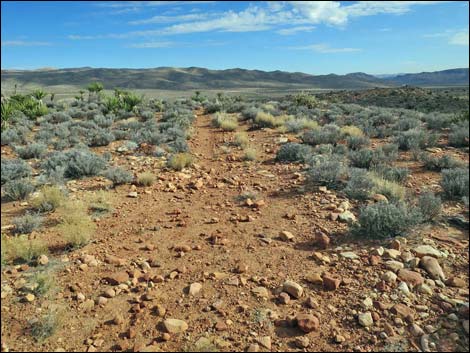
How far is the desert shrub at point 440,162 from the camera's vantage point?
7510 mm

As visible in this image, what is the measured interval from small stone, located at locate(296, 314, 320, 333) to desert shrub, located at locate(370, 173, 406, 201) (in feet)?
10.3

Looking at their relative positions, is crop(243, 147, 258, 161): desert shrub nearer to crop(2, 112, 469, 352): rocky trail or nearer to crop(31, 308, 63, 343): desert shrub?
crop(2, 112, 469, 352): rocky trail

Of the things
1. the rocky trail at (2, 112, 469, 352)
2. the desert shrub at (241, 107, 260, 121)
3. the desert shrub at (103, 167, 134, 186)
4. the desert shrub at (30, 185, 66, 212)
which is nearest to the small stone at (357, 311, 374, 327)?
the rocky trail at (2, 112, 469, 352)

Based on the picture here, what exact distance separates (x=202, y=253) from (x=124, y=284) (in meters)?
1.11

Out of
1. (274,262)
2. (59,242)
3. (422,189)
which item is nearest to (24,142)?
(59,242)

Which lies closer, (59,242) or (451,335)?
(451,335)

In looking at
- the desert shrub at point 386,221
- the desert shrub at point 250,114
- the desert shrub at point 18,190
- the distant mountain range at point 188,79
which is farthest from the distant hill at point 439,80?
the desert shrub at point 18,190

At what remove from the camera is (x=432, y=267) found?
4.29 metres

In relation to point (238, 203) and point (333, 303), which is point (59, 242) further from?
point (333, 303)

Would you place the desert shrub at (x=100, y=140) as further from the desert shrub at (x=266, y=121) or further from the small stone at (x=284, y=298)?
the small stone at (x=284, y=298)

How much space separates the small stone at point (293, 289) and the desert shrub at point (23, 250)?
311cm

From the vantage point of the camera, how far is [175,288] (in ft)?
14.3

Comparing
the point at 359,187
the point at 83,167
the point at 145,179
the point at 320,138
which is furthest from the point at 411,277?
the point at 320,138

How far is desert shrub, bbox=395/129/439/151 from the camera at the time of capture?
9291 mm
